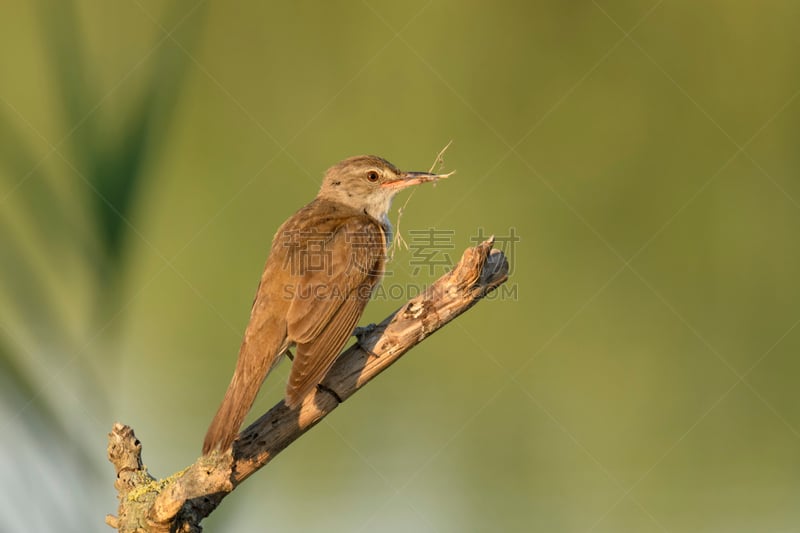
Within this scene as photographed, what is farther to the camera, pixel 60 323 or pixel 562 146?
pixel 562 146

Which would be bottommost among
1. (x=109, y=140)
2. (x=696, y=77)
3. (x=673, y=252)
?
(x=673, y=252)

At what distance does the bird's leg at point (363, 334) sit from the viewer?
300 centimetres

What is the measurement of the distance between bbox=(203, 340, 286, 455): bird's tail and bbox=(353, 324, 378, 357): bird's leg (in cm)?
41

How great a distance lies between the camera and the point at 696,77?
288 cm

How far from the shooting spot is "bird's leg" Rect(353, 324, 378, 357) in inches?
118

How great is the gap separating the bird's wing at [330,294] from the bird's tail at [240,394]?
17cm

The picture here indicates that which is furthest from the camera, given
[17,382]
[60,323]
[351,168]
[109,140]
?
[351,168]

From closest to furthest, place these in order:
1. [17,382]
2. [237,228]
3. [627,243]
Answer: [17,382] → [627,243] → [237,228]

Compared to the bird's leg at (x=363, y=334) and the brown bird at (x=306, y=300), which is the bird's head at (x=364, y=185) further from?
the bird's leg at (x=363, y=334)

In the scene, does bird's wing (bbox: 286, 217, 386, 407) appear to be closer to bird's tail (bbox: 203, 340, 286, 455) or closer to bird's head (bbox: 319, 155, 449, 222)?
bird's tail (bbox: 203, 340, 286, 455)

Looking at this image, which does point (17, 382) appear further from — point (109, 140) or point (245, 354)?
point (245, 354)

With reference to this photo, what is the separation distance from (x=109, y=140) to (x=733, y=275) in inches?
87.8

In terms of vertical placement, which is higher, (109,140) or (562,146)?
(109,140)

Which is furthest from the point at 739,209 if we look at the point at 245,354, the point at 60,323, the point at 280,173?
the point at 60,323
